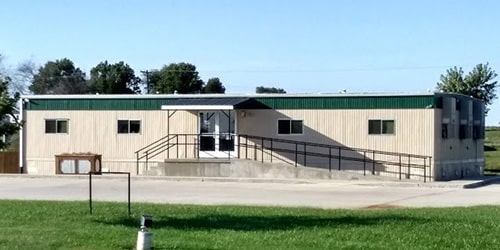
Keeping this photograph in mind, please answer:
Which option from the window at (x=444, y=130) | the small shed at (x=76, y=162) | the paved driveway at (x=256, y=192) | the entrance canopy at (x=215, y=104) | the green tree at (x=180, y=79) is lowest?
the paved driveway at (x=256, y=192)

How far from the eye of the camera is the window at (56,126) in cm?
4281

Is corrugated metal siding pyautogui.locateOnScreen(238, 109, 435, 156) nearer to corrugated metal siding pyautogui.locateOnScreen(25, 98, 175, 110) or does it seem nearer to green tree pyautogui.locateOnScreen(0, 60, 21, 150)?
corrugated metal siding pyautogui.locateOnScreen(25, 98, 175, 110)

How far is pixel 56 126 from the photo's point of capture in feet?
141

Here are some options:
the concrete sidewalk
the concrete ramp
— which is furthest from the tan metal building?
the concrete sidewalk

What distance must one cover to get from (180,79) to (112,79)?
6856 millimetres

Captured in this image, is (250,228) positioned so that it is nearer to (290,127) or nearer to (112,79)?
(290,127)

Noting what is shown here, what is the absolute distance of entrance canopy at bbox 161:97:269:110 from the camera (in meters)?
39.2

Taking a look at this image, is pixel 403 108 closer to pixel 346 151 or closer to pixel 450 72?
pixel 346 151

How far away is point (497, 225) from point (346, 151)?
21.8m

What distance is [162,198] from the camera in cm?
2673

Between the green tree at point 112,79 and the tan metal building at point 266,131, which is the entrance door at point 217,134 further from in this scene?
the green tree at point 112,79

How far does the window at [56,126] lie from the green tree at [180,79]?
49.2m

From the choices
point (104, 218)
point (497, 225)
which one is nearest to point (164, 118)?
point (104, 218)

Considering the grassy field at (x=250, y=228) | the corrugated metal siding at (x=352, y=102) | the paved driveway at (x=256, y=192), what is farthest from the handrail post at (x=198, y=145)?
the grassy field at (x=250, y=228)
